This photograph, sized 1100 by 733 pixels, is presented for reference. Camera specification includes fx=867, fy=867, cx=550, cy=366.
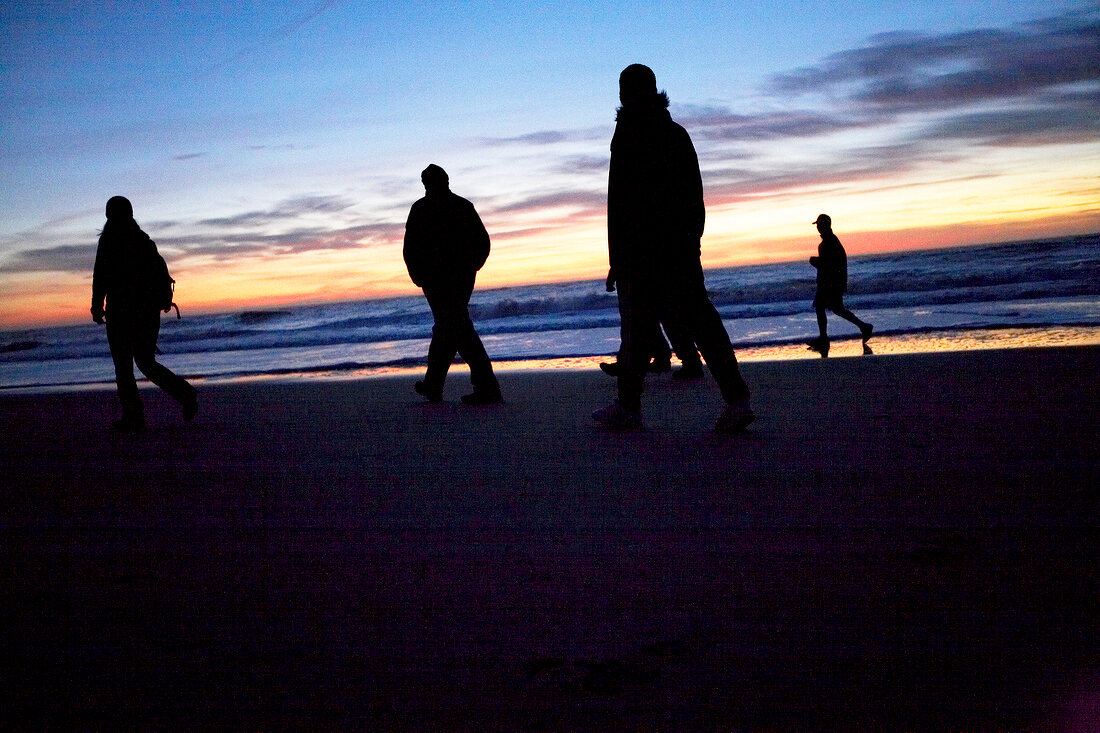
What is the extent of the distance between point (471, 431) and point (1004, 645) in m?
4.00

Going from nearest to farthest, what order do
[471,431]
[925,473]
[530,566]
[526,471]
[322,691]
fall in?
[322,691]
[530,566]
[925,473]
[526,471]
[471,431]

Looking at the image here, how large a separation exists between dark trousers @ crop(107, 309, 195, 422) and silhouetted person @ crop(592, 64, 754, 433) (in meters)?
3.80

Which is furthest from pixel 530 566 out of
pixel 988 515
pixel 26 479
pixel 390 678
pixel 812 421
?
pixel 26 479

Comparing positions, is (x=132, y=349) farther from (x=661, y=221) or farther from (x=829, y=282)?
(x=829, y=282)

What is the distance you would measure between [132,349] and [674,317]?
4.15 metres

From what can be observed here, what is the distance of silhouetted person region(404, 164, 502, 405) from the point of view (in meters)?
7.18

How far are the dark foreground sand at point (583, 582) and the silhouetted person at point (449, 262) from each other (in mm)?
2139

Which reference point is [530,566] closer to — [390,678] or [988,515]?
[390,678]

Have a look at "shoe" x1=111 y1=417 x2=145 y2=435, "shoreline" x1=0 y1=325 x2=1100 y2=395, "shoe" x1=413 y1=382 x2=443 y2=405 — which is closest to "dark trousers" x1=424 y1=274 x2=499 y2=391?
"shoe" x1=413 y1=382 x2=443 y2=405

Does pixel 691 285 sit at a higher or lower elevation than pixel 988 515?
higher

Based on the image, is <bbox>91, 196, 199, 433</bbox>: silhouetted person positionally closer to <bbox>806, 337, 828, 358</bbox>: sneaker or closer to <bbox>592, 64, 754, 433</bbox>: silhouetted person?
<bbox>592, 64, 754, 433</bbox>: silhouetted person

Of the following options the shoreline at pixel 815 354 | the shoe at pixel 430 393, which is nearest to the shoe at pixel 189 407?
the shoe at pixel 430 393

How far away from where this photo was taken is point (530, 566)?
2.61 meters

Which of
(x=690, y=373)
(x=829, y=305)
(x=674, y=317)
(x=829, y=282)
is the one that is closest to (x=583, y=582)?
(x=674, y=317)
